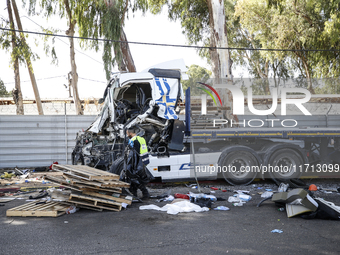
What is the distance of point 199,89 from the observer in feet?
37.0

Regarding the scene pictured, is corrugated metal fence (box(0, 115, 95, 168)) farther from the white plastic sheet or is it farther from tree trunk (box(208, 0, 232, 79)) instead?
the white plastic sheet

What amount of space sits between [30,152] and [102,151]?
5764mm

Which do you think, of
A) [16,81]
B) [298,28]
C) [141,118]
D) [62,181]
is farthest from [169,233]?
[298,28]

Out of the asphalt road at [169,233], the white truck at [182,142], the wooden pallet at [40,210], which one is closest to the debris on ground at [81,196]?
the wooden pallet at [40,210]

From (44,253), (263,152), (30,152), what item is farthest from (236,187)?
(30,152)

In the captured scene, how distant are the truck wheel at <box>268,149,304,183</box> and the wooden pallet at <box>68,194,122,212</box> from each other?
Answer: 4.56m

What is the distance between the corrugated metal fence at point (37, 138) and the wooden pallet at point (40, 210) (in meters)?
6.88

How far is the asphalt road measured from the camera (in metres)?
4.30

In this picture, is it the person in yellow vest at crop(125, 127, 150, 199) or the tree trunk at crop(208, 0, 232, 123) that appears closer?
the person in yellow vest at crop(125, 127, 150, 199)

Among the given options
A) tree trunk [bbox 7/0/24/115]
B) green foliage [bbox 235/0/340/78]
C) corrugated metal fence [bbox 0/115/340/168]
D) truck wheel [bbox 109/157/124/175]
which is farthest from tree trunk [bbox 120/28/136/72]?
green foliage [bbox 235/0/340/78]

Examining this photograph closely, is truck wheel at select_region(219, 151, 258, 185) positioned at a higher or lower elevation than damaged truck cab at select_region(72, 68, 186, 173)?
lower

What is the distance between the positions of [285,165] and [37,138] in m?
9.43

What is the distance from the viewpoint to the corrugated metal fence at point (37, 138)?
13.0 meters

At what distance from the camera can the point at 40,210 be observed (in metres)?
6.12
